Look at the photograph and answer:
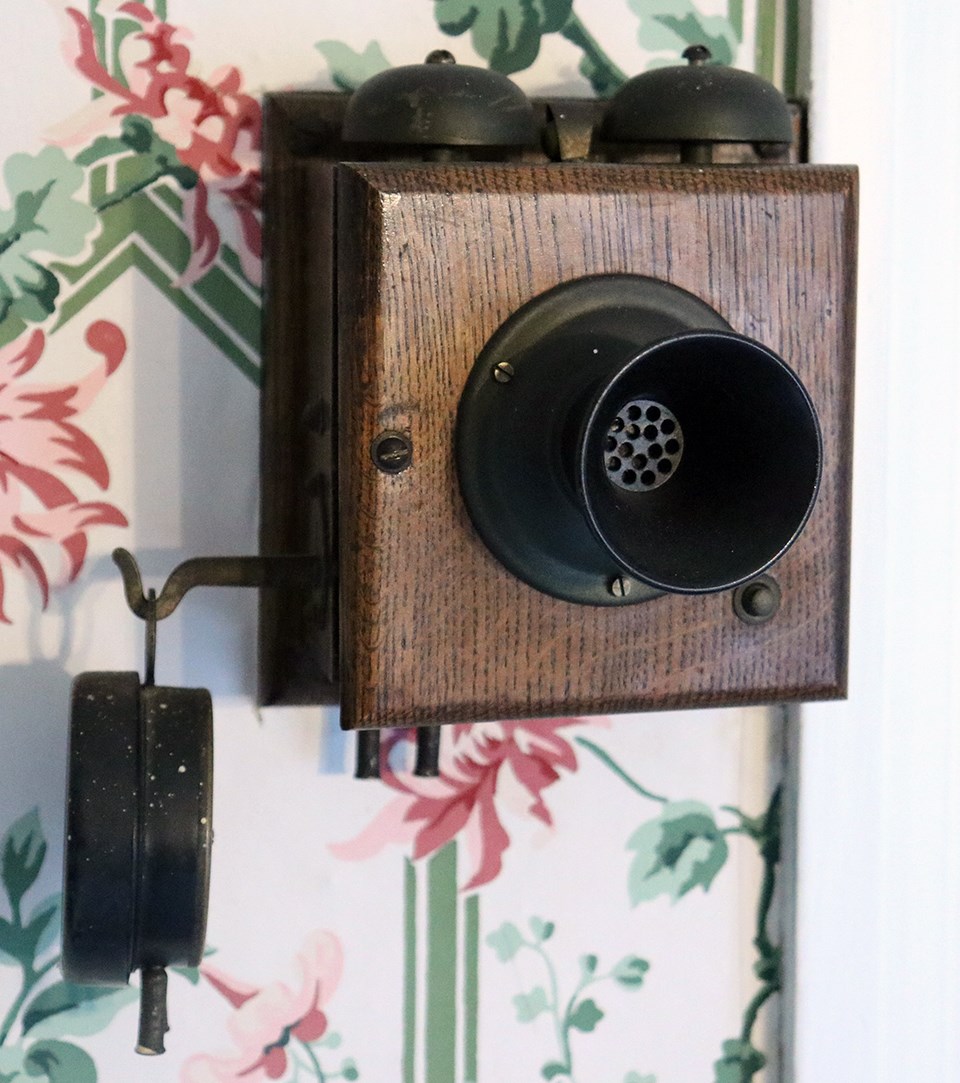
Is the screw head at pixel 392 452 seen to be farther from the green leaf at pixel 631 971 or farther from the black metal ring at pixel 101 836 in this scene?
the green leaf at pixel 631 971

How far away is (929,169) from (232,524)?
49cm

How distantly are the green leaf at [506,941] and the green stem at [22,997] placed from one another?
264 mm

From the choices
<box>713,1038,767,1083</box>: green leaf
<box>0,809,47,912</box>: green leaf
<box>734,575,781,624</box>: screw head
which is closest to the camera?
<box>734,575,781,624</box>: screw head

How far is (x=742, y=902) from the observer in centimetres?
94

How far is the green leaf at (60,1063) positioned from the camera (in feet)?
2.80

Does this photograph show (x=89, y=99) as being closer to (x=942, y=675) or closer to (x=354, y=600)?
(x=354, y=600)

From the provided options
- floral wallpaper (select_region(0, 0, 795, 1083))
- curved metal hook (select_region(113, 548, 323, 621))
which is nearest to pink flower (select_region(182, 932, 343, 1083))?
floral wallpaper (select_region(0, 0, 795, 1083))

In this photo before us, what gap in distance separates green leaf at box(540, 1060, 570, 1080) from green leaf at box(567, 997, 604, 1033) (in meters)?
0.03

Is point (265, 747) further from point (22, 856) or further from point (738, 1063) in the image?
point (738, 1063)

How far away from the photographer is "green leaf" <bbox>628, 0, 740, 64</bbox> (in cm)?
88

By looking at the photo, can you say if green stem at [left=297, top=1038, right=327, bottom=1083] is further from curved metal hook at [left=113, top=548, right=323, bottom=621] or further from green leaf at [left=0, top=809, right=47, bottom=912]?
curved metal hook at [left=113, top=548, right=323, bottom=621]

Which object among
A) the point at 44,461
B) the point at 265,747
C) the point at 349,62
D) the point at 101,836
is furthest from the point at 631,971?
the point at 349,62

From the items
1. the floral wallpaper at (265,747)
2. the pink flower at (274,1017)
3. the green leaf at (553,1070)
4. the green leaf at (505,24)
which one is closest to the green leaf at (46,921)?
the floral wallpaper at (265,747)

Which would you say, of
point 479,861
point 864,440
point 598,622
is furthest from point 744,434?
point 479,861
